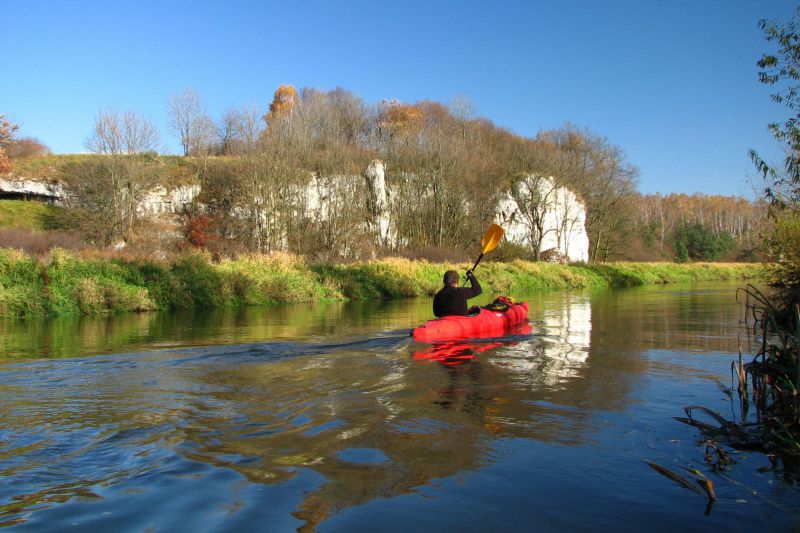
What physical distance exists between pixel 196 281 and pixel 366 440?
47.5ft

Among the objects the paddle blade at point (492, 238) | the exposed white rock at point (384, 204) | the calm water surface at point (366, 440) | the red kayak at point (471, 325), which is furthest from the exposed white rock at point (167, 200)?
the red kayak at point (471, 325)

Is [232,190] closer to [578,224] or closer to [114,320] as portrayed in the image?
[114,320]

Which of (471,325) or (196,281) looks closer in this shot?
(471,325)

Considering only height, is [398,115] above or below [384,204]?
above

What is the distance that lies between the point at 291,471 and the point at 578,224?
151 ft

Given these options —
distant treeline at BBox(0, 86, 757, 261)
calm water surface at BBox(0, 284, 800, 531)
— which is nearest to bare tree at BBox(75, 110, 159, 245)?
distant treeline at BBox(0, 86, 757, 261)

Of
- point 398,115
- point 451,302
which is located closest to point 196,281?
point 451,302

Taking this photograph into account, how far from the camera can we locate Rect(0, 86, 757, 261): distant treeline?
100ft

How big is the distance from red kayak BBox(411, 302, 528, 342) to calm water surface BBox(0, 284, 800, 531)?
273mm

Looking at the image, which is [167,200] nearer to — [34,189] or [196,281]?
[34,189]

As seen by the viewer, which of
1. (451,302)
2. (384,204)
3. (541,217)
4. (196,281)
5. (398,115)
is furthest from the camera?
(398,115)

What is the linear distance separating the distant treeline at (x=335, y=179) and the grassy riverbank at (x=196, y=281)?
527cm

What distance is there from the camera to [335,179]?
109 feet

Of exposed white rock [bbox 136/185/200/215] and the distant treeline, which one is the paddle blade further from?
exposed white rock [bbox 136/185/200/215]
